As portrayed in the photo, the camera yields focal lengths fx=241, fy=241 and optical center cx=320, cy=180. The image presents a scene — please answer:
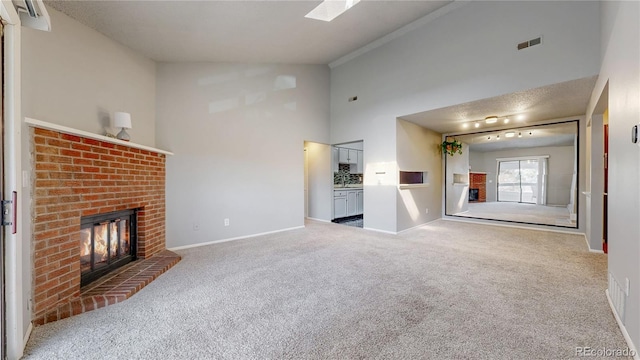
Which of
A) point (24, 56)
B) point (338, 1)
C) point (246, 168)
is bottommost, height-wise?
point (246, 168)

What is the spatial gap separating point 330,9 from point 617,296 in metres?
4.24

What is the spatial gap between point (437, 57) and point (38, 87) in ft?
16.6

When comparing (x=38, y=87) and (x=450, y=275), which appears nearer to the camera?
(x=38, y=87)

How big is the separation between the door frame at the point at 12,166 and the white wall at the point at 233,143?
7.46ft

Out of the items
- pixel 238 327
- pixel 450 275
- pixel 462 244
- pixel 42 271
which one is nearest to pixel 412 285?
pixel 450 275

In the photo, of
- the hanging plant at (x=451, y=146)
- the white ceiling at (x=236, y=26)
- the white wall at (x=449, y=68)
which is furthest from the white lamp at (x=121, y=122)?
the hanging plant at (x=451, y=146)

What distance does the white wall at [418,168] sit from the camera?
189 inches

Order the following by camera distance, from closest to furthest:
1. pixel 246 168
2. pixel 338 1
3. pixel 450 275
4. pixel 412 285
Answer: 1. pixel 412 285
2. pixel 450 275
3. pixel 338 1
4. pixel 246 168

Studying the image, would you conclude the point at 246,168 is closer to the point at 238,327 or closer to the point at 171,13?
the point at 171,13

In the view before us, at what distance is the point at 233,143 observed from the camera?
13.9ft

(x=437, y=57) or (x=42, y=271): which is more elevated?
(x=437, y=57)

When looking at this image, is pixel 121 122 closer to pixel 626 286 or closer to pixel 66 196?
pixel 66 196

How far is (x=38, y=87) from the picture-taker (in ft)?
7.44

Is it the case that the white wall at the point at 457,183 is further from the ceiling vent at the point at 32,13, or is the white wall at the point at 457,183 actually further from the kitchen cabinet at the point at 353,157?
the ceiling vent at the point at 32,13
